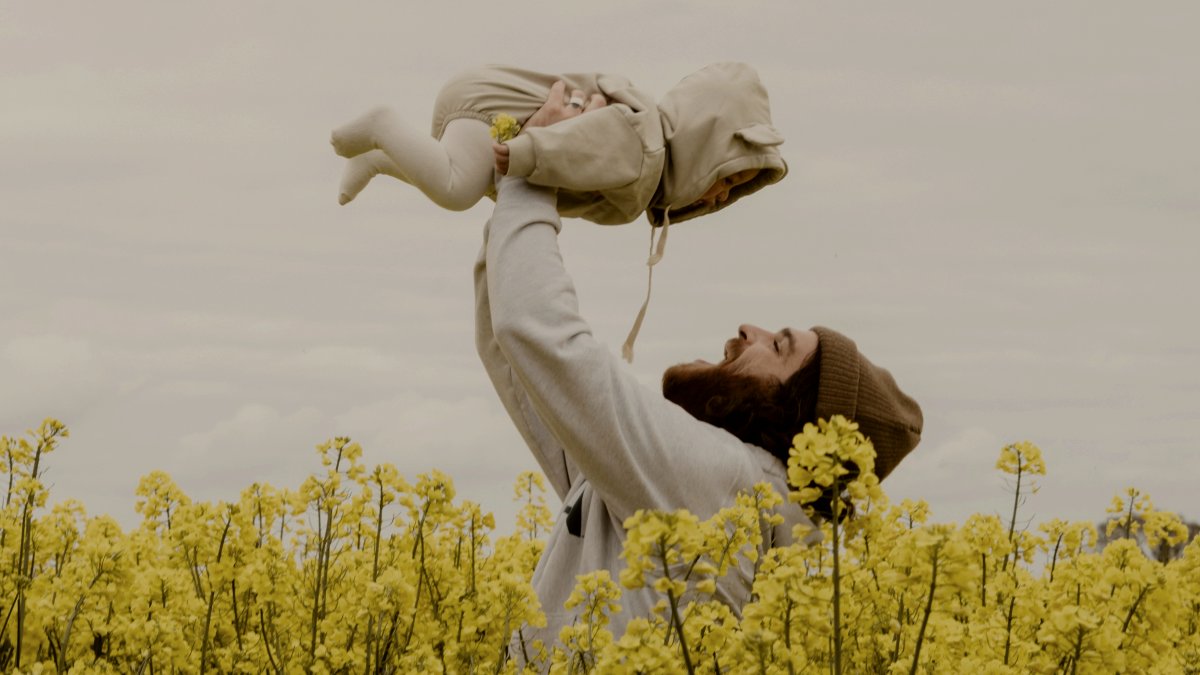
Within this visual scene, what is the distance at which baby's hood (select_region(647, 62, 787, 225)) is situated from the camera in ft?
11.1

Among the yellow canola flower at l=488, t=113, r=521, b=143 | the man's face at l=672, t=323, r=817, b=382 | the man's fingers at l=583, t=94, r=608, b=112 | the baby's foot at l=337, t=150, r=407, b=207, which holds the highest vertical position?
the man's fingers at l=583, t=94, r=608, b=112

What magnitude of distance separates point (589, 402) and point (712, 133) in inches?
32.9

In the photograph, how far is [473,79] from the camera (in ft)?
11.5

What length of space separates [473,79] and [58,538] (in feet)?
5.13

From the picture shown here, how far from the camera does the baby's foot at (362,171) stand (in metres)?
3.49

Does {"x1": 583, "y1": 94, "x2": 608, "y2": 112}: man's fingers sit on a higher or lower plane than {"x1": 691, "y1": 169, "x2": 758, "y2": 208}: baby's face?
higher

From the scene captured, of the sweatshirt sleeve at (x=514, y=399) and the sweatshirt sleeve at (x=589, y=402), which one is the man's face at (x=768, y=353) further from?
the sweatshirt sleeve at (x=514, y=399)

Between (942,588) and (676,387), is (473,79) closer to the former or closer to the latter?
(676,387)

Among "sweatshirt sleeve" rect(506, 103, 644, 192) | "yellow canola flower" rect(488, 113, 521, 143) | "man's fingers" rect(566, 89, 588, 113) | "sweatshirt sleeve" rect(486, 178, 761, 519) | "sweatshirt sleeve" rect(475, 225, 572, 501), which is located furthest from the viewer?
"man's fingers" rect(566, 89, 588, 113)

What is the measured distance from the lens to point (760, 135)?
339 centimetres

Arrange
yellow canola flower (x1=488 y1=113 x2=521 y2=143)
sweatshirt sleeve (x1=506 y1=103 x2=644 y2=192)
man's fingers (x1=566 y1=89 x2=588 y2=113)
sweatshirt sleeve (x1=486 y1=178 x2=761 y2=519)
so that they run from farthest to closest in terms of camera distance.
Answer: man's fingers (x1=566 y1=89 x2=588 y2=113) → yellow canola flower (x1=488 y1=113 x2=521 y2=143) → sweatshirt sleeve (x1=506 y1=103 x2=644 y2=192) → sweatshirt sleeve (x1=486 y1=178 x2=761 y2=519)

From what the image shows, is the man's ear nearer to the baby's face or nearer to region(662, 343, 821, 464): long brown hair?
the baby's face

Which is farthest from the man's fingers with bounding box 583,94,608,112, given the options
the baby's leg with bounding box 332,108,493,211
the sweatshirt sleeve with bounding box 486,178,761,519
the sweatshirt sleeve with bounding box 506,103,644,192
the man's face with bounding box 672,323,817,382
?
the man's face with bounding box 672,323,817,382

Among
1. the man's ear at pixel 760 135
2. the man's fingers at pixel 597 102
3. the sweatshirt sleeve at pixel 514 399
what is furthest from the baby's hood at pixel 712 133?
the sweatshirt sleeve at pixel 514 399
